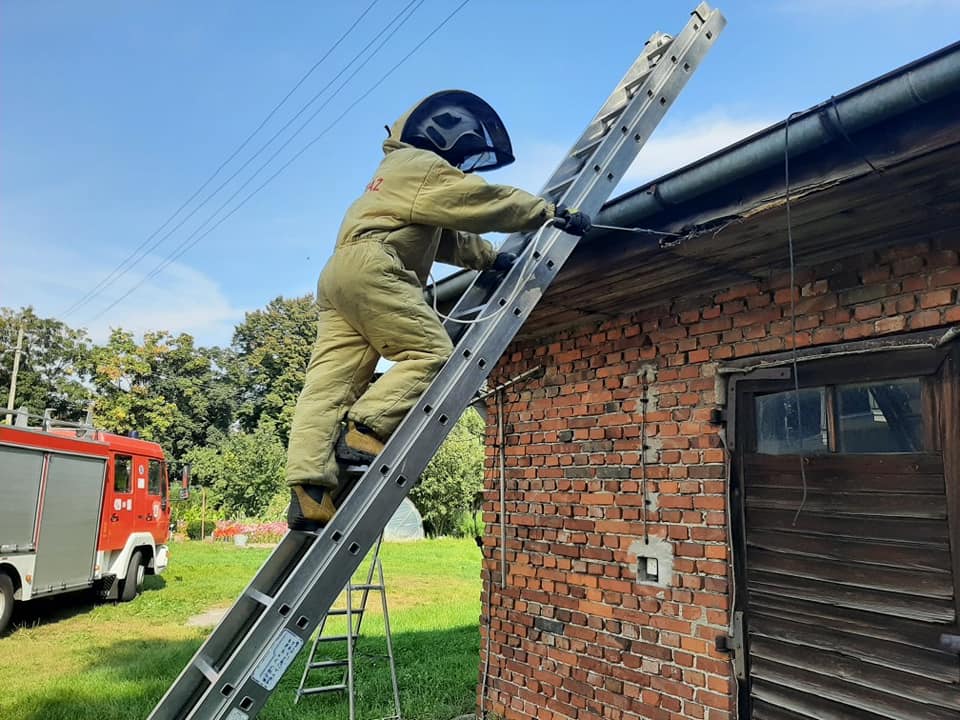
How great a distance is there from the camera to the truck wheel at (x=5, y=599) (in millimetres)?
9258

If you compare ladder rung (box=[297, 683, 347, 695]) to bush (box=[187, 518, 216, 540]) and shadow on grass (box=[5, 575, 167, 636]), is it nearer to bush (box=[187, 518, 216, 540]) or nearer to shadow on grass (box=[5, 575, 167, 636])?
shadow on grass (box=[5, 575, 167, 636])

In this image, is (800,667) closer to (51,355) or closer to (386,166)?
(386,166)

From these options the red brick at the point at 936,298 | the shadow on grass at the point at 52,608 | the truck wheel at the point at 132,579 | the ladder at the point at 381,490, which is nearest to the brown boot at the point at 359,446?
the ladder at the point at 381,490

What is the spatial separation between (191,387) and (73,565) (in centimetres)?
3127

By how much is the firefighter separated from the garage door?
186 cm

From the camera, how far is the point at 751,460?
375cm

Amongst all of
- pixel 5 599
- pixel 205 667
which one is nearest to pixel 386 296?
pixel 205 667

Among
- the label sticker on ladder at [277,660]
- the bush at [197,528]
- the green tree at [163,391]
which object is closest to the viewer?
the label sticker on ladder at [277,660]

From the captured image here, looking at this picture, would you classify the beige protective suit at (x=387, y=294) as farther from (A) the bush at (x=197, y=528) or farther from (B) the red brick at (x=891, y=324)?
(A) the bush at (x=197, y=528)

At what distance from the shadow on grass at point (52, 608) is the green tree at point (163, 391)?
2627 centimetres

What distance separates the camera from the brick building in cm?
275

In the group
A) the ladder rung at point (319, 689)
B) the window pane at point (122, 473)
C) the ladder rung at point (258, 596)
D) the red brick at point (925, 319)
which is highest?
the red brick at point (925, 319)

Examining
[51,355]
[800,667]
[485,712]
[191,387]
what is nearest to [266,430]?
[191,387]

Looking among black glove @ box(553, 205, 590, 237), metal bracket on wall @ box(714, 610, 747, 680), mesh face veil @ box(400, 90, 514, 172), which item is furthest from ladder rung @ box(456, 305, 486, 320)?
metal bracket on wall @ box(714, 610, 747, 680)
